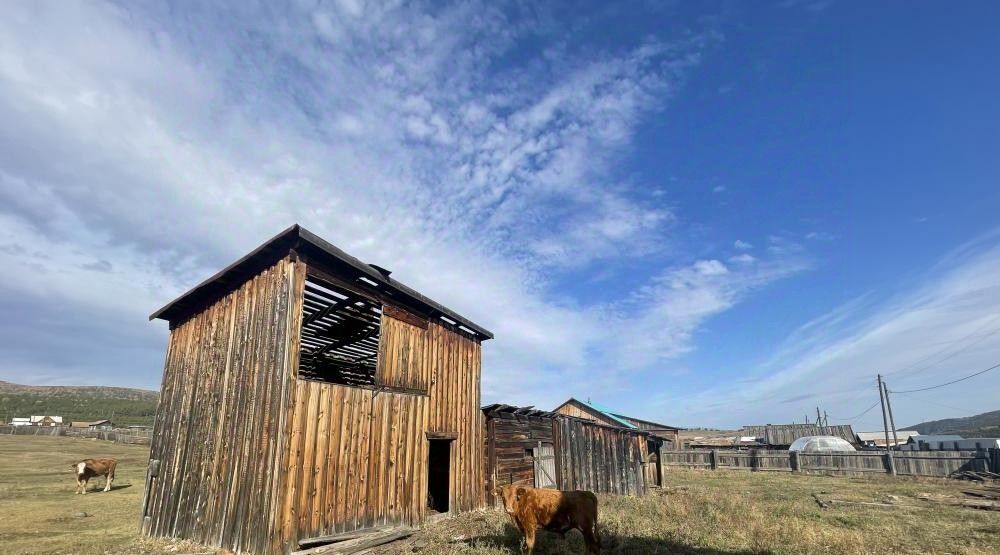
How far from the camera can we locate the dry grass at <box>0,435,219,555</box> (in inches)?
434

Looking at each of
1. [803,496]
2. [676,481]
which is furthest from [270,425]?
[676,481]

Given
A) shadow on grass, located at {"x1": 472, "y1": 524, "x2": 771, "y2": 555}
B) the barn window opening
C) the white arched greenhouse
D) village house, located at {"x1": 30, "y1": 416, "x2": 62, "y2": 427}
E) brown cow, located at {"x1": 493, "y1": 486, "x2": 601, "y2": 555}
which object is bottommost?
the white arched greenhouse

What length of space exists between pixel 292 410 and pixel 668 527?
987 cm

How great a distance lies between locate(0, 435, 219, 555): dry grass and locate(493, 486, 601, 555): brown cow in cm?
703

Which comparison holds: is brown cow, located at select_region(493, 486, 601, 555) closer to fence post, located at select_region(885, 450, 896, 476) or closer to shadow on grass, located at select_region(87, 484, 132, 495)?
shadow on grass, located at select_region(87, 484, 132, 495)

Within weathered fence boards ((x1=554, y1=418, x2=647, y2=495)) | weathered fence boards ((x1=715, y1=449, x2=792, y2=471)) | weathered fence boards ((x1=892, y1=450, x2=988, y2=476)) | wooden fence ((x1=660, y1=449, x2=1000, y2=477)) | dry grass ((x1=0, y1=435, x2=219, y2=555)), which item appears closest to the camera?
dry grass ((x1=0, y1=435, x2=219, y2=555))

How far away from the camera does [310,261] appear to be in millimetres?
11406

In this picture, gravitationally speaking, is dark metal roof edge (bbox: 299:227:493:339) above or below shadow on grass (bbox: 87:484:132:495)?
above

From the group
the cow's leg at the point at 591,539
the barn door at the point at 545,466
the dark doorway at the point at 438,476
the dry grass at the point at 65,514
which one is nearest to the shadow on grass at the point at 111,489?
the dry grass at the point at 65,514

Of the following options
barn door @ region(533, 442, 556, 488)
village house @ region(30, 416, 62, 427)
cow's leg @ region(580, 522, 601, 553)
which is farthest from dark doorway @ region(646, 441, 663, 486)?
village house @ region(30, 416, 62, 427)

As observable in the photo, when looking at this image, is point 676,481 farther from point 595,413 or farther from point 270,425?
point 270,425

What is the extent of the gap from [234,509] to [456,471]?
6987mm

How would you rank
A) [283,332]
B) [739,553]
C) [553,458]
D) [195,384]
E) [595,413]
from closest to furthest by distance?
[739,553], [283,332], [195,384], [553,458], [595,413]

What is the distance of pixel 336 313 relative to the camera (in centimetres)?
1361
